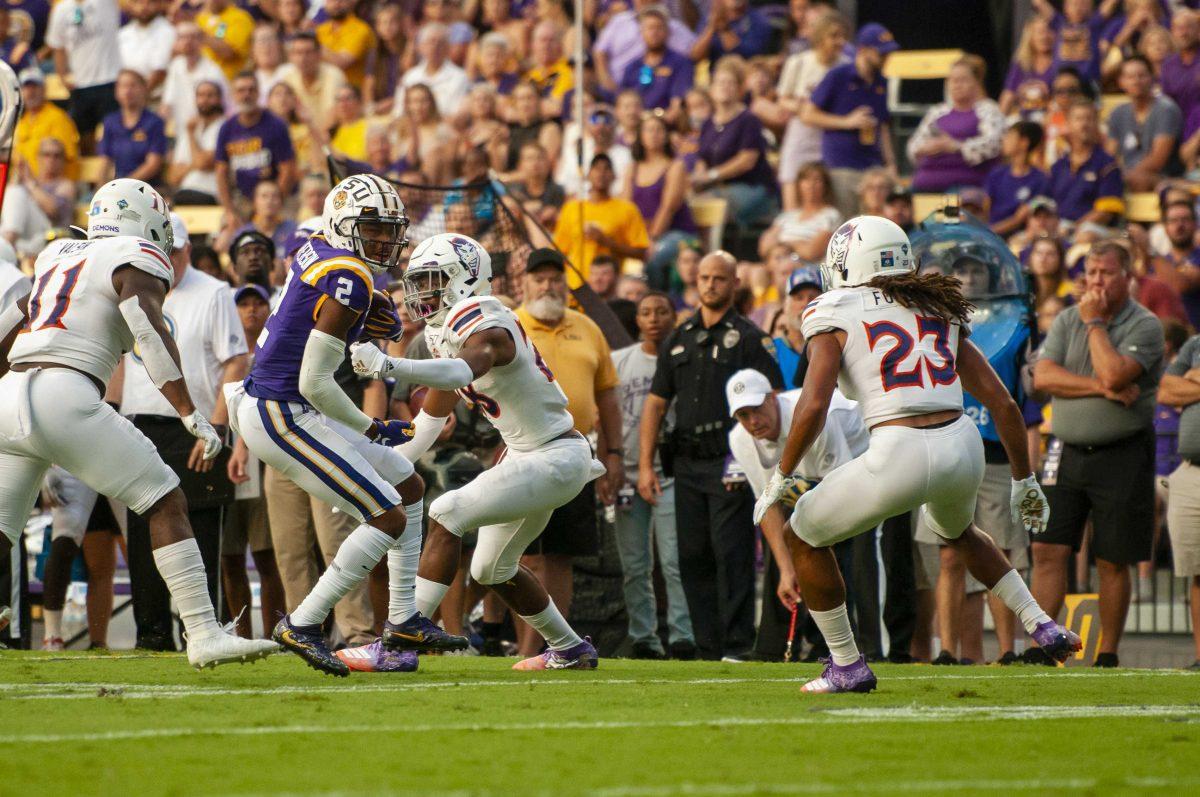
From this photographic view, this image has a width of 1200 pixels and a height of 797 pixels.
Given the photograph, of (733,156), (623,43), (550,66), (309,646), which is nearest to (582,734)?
(309,646)

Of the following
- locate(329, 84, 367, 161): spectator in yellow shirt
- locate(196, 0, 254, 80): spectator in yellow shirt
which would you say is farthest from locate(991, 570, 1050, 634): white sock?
locate(196, 0, 254, 80): spectator in yellow shirt

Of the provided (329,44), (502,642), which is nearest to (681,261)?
(502,642)

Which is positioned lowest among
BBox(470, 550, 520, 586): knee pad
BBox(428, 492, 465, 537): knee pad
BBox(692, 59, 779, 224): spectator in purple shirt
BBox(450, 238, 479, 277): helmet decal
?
BBox(470, 550, 520, 586): knee pad

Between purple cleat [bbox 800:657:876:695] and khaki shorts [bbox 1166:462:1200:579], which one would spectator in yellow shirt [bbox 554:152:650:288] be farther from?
purple cleat [bbox 800:657:876:695]

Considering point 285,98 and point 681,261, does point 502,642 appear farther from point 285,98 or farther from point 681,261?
point 285,98

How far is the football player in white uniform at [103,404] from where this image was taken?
683 cm

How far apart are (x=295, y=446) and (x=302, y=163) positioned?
31.6 feet

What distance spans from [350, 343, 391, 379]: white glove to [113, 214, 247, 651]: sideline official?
308cm

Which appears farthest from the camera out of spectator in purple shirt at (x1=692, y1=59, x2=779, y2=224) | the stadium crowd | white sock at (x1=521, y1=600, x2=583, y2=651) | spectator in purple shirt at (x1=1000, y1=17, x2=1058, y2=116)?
spectator in purple shirt at (x1=1000, y1=17, x2=1058, y2=116)

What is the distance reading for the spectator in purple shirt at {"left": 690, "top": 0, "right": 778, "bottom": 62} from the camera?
16.5 meters

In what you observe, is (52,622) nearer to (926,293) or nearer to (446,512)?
(446,512)

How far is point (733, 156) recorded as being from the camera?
48.4ft

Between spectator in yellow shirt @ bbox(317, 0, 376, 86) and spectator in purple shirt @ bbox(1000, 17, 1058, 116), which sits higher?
spectator in yellow shirt @ bbox(317, 0, 376, 86)

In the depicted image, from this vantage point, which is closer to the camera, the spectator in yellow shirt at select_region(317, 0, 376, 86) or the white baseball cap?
the white baseball cap
